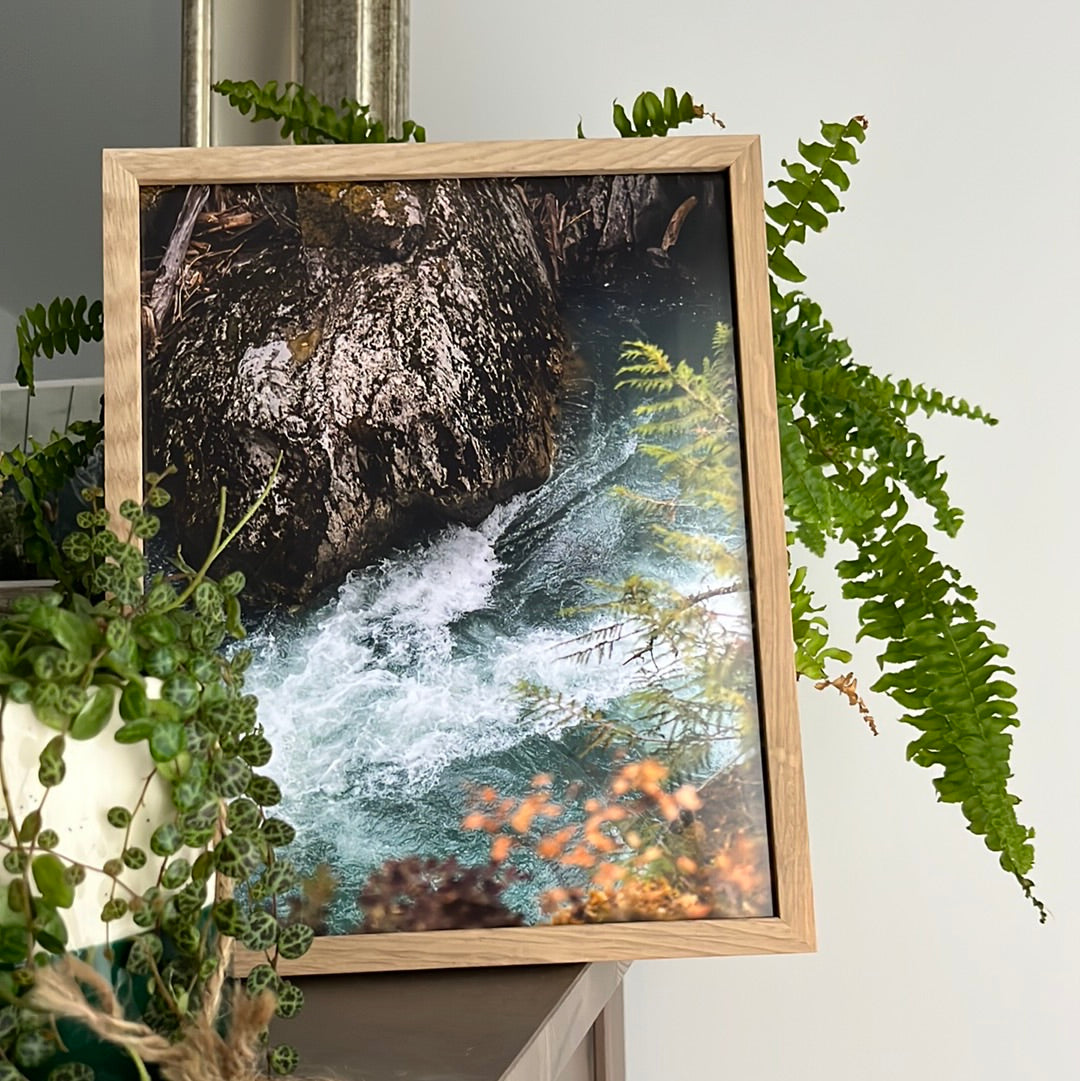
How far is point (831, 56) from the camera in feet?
3.57

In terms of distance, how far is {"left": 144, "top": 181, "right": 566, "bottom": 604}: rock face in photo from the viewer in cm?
69

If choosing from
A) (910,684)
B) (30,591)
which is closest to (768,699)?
(910,684)

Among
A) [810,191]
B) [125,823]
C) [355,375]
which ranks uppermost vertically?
[810,191]

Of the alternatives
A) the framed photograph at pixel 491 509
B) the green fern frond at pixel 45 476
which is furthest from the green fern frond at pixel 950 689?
the green fern frond at pixel 45 476

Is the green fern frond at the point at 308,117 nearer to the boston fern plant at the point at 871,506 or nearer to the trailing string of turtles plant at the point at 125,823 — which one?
the boston fern plant at the point at 871,506

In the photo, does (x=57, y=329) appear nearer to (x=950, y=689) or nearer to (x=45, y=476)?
(x=45, y=476)

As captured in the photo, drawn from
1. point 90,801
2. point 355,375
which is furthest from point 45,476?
point 90,801

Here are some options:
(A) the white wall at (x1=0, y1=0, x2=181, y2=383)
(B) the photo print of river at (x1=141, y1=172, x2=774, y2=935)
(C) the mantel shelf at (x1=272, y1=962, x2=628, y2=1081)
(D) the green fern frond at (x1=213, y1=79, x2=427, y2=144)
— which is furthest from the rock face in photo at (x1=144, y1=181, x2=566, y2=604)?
(A) the white wall at (x1=0, y1=0, x2=181, y2=383)

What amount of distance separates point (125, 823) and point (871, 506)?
0.57m

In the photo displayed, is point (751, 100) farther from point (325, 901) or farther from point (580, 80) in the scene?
point (325, 901)

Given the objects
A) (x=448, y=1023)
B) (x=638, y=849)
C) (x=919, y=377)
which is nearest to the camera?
(x=448, y=1023)

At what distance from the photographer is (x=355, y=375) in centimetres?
70

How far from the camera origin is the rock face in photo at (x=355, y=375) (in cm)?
A: 69

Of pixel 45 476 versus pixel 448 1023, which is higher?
pixel 45 476
